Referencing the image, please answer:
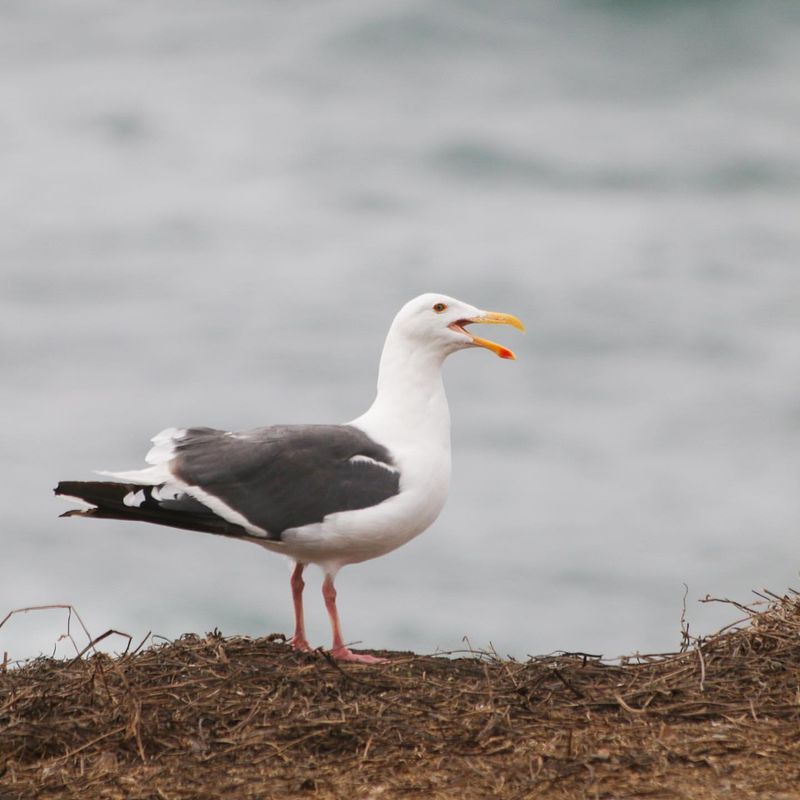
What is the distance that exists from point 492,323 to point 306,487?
166 centimetres

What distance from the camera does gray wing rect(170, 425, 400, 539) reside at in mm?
8969

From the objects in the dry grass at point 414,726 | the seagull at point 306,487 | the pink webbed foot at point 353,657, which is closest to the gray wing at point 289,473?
the seagull at point 306,487

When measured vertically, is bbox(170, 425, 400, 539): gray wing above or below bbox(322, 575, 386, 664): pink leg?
above

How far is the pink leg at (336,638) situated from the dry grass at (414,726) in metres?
0.36

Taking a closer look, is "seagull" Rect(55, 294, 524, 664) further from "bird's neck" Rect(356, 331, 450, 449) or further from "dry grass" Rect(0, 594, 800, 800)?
"dry grass" Rect(0, 594, 800, 800)

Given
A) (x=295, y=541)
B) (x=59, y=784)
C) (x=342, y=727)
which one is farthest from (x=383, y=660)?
(x=59, y=784)

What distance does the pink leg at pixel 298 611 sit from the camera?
8.89 meters

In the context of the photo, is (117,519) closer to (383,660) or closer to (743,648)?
(383,660)

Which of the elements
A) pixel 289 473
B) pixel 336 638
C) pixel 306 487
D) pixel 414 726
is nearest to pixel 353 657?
pixel 336 638

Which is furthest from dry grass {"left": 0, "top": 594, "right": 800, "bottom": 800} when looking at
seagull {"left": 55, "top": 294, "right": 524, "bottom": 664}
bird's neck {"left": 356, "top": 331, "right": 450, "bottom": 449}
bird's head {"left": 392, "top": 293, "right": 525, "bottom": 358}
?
bird's head {"left": 392, "top": 293, "right": 525, "bottom": 358}

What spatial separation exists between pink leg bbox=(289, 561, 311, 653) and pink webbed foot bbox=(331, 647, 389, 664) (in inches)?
7.0

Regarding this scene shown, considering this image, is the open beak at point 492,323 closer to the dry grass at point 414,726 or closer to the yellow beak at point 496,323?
the yellow beak at point 496,323

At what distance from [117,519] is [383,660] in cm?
179

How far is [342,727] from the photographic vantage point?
281 inches
